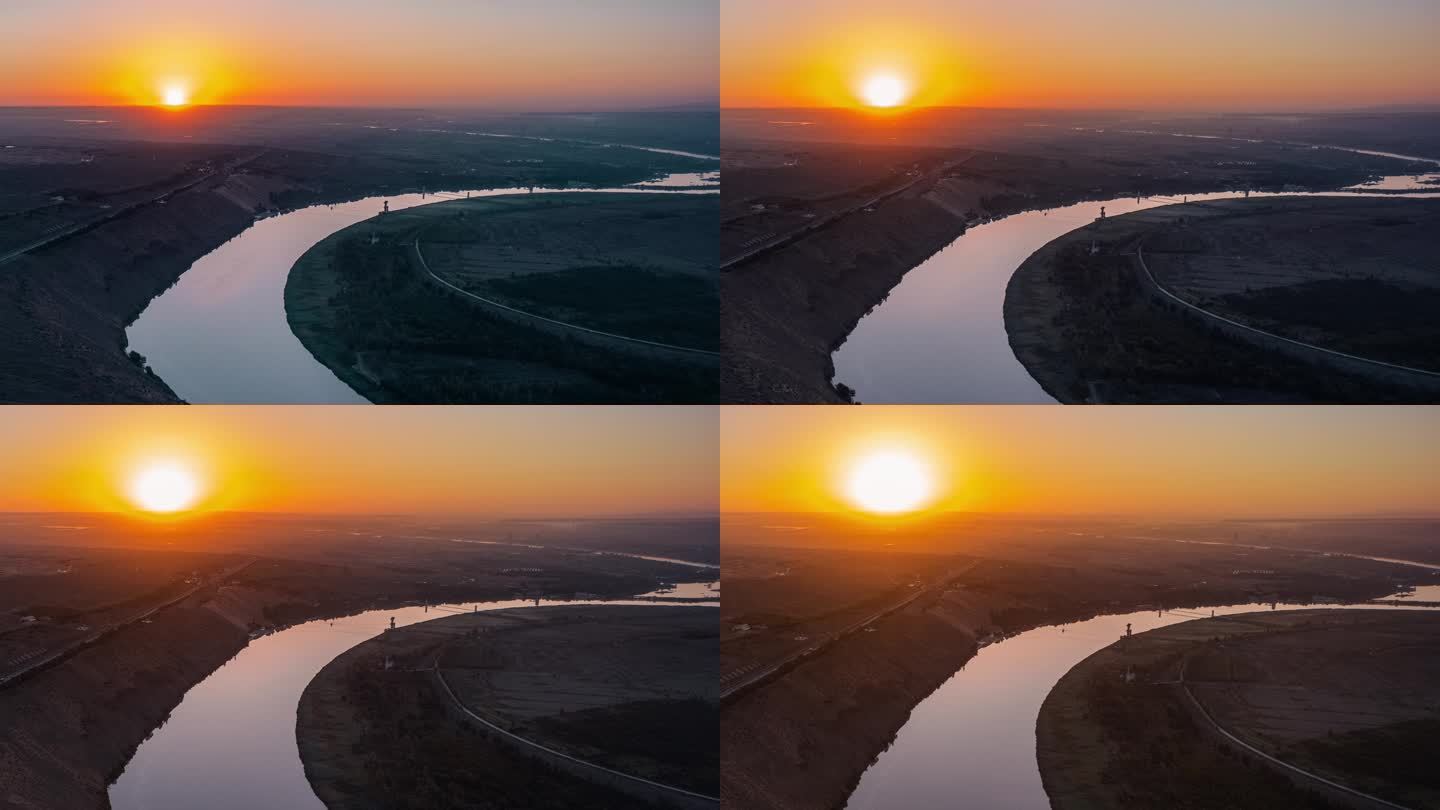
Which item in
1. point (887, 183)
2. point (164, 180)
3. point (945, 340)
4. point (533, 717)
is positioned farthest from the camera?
point (887, 183)

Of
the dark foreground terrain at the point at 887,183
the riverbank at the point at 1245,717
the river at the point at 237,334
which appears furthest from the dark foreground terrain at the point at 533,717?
the river at the point at 237,334

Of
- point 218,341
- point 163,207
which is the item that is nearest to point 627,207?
point 163,207

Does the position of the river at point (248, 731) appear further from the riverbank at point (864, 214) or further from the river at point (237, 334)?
the river at point (237, 334)

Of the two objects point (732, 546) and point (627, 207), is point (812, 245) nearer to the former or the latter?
point (732, 546)

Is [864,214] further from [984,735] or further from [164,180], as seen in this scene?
[164,180]

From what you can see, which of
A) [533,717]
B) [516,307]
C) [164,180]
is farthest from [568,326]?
[164,180]

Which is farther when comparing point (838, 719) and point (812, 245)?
point (812, 245)

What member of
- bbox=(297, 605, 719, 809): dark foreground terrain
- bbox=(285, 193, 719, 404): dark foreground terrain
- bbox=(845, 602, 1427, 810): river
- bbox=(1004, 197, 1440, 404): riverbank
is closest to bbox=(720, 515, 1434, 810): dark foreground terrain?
bbox=(845, 602, 1427, 810): river
